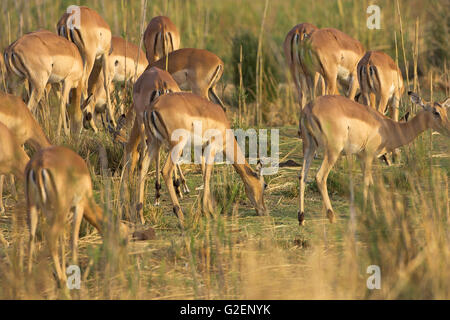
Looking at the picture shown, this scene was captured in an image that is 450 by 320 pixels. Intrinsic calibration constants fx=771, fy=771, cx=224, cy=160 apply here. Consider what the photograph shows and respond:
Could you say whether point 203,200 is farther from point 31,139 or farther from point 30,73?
point 30,73

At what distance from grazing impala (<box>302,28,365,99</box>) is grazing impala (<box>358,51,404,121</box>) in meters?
0.32

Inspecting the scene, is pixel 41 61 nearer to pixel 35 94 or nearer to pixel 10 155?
pixel 35 94

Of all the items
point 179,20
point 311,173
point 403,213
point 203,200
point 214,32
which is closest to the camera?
point 403,213

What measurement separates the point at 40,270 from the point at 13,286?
214 millimetres

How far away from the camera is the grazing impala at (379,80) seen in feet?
25.5

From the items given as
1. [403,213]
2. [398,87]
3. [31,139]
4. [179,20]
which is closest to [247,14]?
[179,20]

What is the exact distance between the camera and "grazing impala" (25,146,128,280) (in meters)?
4.29

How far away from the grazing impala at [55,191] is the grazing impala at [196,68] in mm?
3696

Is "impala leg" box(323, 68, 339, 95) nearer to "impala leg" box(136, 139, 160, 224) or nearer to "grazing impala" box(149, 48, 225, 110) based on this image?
"grazing impala" box(149, 48, 225, 110)

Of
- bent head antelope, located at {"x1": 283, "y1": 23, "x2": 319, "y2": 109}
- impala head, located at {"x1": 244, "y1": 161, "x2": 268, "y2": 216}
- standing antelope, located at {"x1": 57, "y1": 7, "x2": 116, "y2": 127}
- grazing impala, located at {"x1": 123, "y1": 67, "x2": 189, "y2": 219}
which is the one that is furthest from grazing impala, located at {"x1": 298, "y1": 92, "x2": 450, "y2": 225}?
standing antelope, located at {"x1": 57, "y1": 7, "x2": 116, "y2": 127}

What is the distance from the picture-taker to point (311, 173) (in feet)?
24.1

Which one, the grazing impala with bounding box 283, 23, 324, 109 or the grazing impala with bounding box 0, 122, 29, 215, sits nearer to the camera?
the grazing impala with bounding box 0, 122, 29, 215
